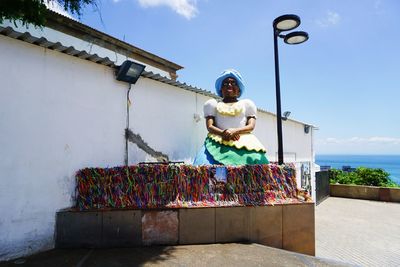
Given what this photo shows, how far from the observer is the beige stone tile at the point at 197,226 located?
461 cm

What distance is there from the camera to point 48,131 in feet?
13.9

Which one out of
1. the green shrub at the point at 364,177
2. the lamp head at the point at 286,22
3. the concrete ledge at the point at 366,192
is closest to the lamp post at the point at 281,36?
the lamp head at the point at 286,22

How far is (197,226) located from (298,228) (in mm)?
1881

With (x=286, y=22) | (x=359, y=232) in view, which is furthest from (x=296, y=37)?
(x=359, y=232)

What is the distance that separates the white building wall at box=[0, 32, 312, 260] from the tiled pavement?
17.0 feet

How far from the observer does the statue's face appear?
19.9 feet

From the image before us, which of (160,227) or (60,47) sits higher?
(60,47)

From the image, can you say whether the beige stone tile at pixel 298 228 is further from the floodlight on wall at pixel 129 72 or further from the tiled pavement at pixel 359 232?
the floodlight on wall at pixel 129 72

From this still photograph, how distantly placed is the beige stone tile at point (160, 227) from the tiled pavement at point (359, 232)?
353 cm

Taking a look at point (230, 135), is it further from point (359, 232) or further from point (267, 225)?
point (359, 232)

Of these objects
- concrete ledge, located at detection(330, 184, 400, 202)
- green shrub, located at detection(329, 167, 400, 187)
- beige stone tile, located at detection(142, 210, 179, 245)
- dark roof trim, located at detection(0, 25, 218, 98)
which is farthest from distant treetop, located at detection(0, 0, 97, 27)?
green shrub, located at detection(329, 167, 400, 187)

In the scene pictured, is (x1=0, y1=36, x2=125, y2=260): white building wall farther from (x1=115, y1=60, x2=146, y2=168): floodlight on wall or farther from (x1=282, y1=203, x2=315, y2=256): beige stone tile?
(x1=282, y1=203, x2=315, y2=256): beige stone tile

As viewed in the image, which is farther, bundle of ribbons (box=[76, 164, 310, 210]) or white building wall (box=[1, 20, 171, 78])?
white building wall (box=[1, 20, 171, 78])

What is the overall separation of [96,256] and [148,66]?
9.94 meters
